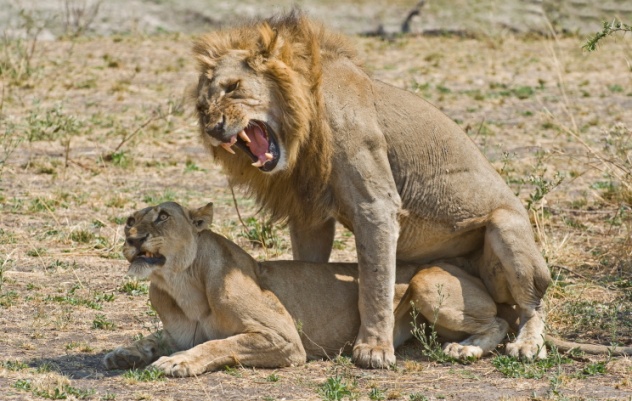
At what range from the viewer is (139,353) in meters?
6.84

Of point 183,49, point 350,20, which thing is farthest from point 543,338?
point 350,20

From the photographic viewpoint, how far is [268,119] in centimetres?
693

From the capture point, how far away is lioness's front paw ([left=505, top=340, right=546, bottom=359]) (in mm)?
7076

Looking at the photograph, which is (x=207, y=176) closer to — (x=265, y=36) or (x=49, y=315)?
(x=49, y=315)

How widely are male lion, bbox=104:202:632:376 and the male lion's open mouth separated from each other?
0.43m

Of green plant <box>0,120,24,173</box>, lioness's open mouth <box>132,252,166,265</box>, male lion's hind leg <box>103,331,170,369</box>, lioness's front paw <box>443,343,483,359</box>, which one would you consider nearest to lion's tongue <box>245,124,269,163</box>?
lioness's open mouth <box>132,252,166,265</box>

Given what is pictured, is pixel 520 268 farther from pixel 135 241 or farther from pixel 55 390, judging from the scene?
pixel 55 390

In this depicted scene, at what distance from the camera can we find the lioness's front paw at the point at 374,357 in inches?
271

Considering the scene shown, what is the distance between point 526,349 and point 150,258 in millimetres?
2333

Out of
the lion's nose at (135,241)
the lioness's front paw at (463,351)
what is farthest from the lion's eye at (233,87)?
the lioness's front paw at (463,351)

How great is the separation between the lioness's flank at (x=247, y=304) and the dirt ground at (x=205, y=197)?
0.14 meters

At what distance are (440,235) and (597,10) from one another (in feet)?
50.3

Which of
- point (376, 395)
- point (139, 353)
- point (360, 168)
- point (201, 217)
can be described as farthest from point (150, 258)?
point (376, 395)

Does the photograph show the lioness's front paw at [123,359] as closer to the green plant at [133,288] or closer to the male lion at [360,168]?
the male lion at [360,168]
